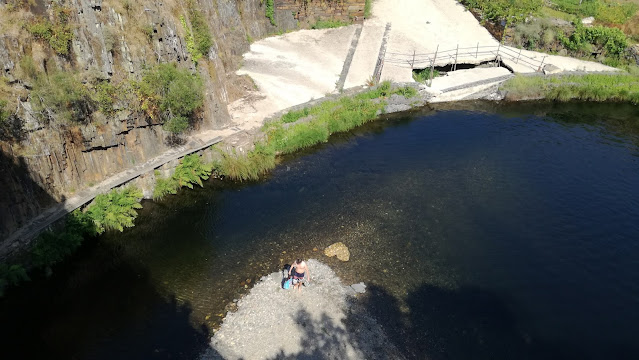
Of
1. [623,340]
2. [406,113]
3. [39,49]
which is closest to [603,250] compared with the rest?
[623,340]

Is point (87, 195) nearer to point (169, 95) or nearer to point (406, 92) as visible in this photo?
point (169, 95)

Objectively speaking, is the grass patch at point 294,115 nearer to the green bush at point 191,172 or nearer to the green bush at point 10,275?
the green bush at point 191,172

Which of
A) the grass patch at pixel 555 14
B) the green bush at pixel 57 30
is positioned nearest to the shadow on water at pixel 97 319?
the green bush at pixel 57 30

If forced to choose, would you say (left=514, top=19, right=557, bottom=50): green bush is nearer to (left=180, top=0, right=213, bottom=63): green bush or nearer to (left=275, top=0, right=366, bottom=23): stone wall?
(left=275, top=0, right=366, bottom=23): stone wall

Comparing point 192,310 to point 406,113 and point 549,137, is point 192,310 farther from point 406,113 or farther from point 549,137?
point 549,137

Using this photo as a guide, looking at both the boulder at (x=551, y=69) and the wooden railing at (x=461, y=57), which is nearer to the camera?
the boulder at (x=551, y=69)

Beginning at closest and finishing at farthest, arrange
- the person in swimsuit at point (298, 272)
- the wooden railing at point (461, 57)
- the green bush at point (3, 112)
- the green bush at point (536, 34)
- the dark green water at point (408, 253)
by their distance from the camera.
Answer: the dark green water at point (408, 253)
the green bush at point (3, 112)
the person in swimsuit at point (298, 272)
the wooden railing at point (461, 57)
the green bush at point (536, 34)
